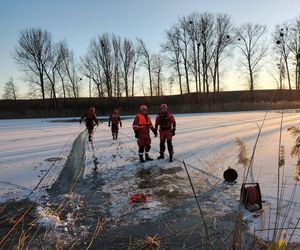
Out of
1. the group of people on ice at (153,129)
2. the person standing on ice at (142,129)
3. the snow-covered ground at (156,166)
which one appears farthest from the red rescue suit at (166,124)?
the snow-covered ground at (156,166)

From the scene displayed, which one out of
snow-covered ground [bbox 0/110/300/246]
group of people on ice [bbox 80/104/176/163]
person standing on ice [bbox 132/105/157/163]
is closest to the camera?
snow-covered ground [bbox 0/110/300/246]

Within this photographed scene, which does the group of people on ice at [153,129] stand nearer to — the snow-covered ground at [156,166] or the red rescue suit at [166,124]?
the red rescue suit at [166,124]

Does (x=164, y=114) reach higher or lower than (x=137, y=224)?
higher

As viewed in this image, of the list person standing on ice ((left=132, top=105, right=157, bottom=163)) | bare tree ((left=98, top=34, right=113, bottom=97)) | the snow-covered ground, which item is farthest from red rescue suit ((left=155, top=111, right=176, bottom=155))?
A: bare tree ((left=98, top=34, right=113, bottom=97))

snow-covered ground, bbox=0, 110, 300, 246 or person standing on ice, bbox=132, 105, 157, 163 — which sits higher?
person standing on ice, bbox=132, 105, 157, 163

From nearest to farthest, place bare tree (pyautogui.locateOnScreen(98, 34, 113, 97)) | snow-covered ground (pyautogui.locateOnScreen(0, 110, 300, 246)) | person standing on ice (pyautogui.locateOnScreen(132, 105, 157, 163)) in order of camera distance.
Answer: snow-covered ground (pyautogui.locateOnScreen(0, 110, 300, 246)) < person standing on ice (pyautogui.locateOnScreen(132, 105, 157, 163)) < bare tree (pyautogui.locateOnScreen(98, 34, 113, 97))

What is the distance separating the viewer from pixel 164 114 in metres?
11.6

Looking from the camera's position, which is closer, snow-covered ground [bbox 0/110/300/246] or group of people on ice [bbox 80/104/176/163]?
snow-covered ground [bbox 0/110/300/246]

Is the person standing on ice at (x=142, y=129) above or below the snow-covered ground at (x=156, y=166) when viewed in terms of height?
above

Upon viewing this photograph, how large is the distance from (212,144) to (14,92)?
2450 inches

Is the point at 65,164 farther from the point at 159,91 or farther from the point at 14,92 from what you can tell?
the point at 14,92

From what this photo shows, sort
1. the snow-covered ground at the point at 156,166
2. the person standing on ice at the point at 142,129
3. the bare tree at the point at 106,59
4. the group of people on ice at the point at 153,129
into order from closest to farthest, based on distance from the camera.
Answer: the snow-covered ground at the point at 156,166 < the group of people on ice at the point at 153,129 < the person standing on ice at the point at 142,129 < the bare tree at the point at 106,59

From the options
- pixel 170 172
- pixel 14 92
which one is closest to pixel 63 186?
pixel 170 172

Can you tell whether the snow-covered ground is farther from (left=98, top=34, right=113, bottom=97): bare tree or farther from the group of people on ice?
(left=98, top=34, right=113, bottom=97): bare tree
